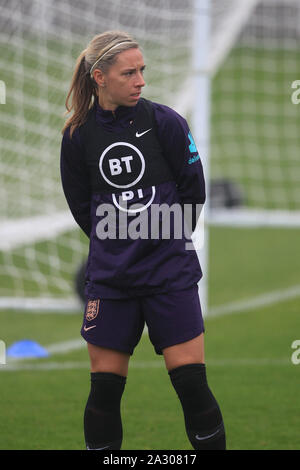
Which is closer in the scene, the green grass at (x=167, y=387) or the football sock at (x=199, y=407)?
the football sock at (x=199, y=407)

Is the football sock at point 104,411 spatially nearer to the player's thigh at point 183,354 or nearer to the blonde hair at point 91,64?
the player's thigh at point 183,354

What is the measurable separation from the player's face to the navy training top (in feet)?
0.15

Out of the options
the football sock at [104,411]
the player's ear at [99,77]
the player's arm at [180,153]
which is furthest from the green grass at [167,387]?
the player's ear at [99,77]

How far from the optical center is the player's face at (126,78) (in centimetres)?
322

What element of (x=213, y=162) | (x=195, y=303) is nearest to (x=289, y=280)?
(x=195, y=303)

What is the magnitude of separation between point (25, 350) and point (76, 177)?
2614mm

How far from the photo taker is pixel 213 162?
15398mm

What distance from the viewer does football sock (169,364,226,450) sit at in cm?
321

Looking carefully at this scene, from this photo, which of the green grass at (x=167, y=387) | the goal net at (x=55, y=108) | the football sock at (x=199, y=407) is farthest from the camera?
the goal net at (x=55, y=108)

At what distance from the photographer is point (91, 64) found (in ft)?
10.9

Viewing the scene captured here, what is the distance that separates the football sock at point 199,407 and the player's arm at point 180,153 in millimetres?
650

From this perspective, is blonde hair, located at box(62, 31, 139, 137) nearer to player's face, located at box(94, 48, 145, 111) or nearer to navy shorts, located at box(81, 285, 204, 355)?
player's face, located at box(94, 48, 145, 111)
